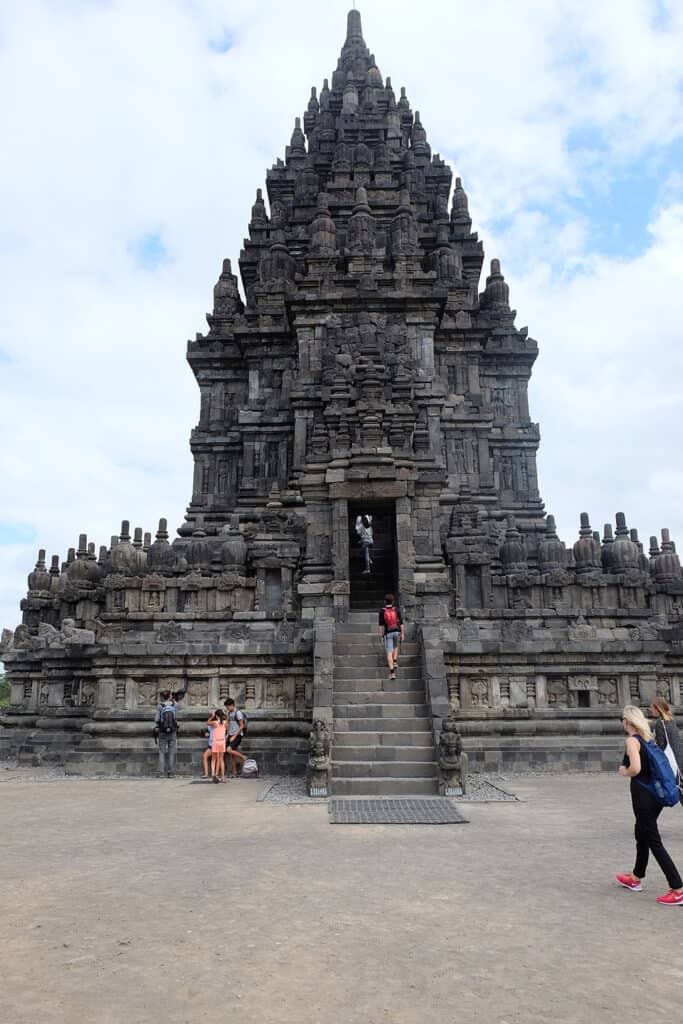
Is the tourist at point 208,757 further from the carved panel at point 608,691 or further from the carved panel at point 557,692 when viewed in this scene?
the carved panel at point 608,691

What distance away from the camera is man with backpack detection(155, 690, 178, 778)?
15.2 meters

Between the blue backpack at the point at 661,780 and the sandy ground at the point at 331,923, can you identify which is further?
the blue backpack at the point at 661,780

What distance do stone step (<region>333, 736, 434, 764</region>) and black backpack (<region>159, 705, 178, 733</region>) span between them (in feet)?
12.1

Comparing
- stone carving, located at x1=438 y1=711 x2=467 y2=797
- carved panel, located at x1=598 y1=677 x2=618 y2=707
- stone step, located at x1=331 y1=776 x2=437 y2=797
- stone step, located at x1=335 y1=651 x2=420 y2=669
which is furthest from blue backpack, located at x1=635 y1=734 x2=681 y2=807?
carved panel, located at x1=598 y1=677 x2=618 y2=707

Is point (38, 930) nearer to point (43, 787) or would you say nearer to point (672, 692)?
point (43, 787)

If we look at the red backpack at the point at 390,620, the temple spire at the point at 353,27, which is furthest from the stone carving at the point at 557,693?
the temple spire at the point at 353,27

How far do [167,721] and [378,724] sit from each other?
4.31 meters

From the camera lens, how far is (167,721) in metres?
15.1

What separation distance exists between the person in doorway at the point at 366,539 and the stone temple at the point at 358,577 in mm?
393

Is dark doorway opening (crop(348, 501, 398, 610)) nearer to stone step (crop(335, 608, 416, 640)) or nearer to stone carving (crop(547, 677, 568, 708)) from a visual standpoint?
stone step (crop(335, 608, 416, 640))

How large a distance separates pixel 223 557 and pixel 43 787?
8137 millimetres

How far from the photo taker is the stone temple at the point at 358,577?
52.4ft

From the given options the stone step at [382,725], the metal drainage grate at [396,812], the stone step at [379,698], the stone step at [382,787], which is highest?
the stone step at [379,698]

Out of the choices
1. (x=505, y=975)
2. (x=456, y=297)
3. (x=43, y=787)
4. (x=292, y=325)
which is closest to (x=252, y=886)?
(x=505, y=975)
